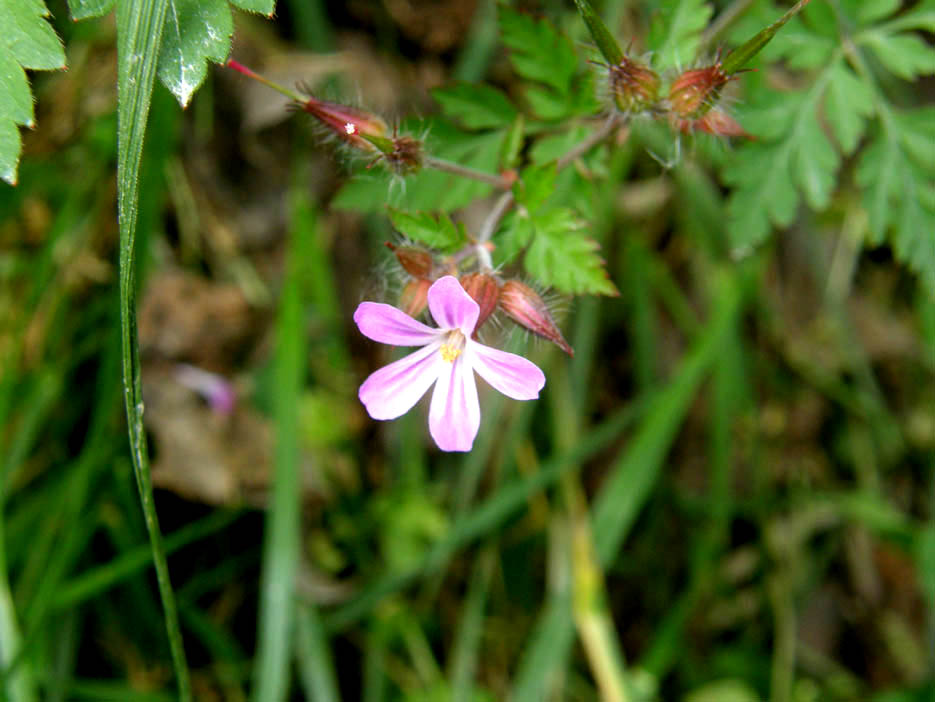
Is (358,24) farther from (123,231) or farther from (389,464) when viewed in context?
(123,231)

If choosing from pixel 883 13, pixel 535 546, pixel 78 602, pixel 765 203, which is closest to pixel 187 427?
pixel 78 602

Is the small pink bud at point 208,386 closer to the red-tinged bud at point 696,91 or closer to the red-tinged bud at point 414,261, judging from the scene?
the red-tinged bud at point 414,261

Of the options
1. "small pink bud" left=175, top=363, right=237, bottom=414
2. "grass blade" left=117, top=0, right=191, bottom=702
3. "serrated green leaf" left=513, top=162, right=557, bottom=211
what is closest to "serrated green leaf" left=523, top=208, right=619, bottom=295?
"serrated green leaf" left=513, top=162, right=557, bottom=211

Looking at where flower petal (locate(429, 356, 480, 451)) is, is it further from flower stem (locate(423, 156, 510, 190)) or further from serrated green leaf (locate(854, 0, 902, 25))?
serrated green leaf (locate(854, 0, 902, 25))

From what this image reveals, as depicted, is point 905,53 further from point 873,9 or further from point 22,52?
point 22,52

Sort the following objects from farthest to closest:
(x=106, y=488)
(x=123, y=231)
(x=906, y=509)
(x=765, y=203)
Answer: (x=906, y=509) → (x=106, y=488) → (x=765, y=203) → (x=123, y=231)
